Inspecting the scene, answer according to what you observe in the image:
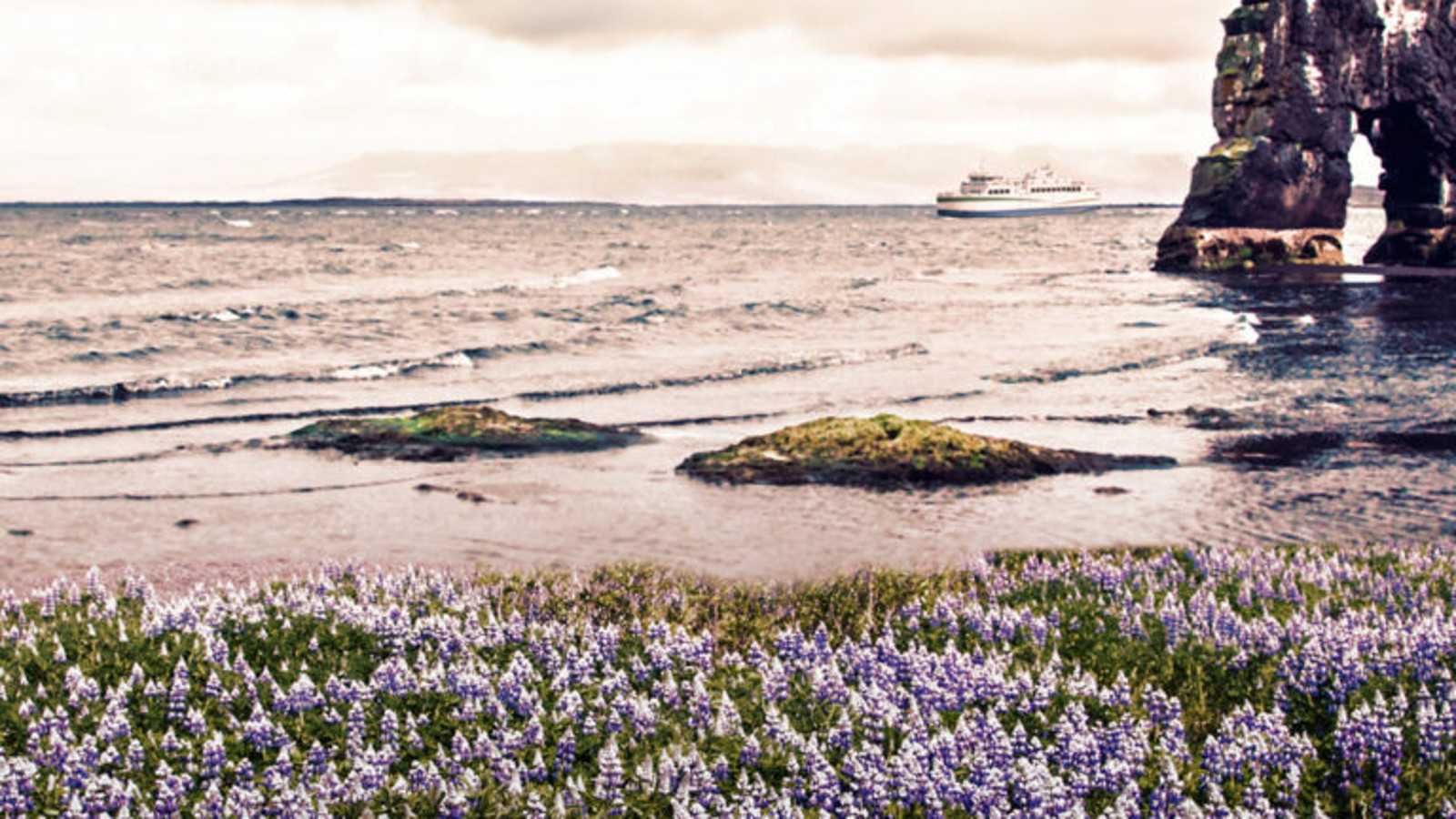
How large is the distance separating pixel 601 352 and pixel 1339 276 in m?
48.3

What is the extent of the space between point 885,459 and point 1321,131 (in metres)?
72.9

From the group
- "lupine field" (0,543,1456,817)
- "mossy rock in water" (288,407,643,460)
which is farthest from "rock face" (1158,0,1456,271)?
"lupine field" (0,543,1456,817)

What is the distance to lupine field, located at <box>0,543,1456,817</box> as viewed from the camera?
22.4 ft

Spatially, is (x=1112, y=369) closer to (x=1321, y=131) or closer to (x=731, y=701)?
(x=731, y=701)

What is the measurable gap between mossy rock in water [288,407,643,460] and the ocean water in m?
0.91

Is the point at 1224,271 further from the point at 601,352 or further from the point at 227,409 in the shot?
the point at 227,409

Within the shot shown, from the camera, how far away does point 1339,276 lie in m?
72.1

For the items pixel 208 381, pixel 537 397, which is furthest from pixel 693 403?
pixel 208 381

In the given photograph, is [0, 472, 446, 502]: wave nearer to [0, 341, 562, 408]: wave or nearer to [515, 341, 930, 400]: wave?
[515, 341, 930, 400]: wave

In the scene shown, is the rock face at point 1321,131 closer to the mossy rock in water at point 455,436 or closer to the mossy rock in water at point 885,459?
the mossy rock in water at point 885,459

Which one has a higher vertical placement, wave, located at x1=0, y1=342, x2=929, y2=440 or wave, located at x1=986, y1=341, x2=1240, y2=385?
wave, located at x1=986, y1=341, x2=1240, y2=385

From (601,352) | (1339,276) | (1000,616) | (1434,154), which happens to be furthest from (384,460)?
(1434,154)

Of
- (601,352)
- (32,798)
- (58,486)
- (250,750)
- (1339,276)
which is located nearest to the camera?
(32,798)

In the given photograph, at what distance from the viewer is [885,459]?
19.9 metres
